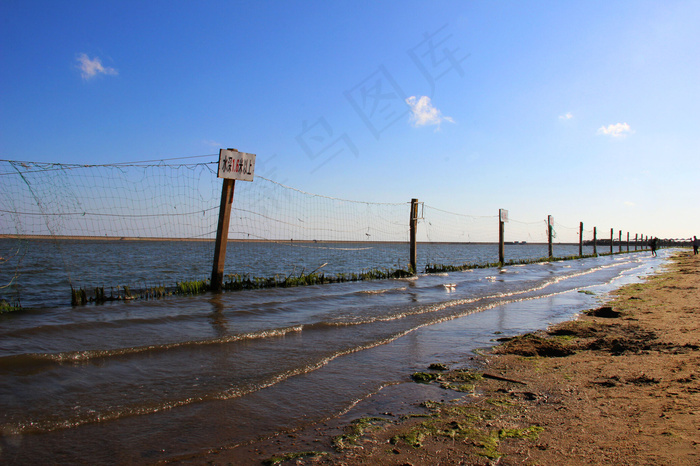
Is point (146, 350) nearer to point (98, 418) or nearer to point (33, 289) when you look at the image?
point (98, 418)

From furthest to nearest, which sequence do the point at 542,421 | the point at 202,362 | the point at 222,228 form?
the point at 222,228
the point at 202,362
the point at 542,421

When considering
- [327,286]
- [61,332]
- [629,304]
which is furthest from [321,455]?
[327,286]

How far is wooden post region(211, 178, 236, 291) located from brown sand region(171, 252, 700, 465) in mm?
6701

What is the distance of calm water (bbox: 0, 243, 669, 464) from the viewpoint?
111 inches

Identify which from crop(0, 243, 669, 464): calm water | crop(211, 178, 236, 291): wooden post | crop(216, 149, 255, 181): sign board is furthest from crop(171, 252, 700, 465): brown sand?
crop(216, 149, 255, 181): sign board

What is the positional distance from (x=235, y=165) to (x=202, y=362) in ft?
19.6

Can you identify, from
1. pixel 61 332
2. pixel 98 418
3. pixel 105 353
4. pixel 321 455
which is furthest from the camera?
pixel 61 332

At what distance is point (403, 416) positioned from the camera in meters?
3.09

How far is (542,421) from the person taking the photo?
9.63 ft

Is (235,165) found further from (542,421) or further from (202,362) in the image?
(542,421)

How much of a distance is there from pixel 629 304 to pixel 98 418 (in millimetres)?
9588

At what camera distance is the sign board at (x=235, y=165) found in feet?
30.9

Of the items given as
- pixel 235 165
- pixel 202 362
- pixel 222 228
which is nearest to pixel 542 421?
pixel 202 362

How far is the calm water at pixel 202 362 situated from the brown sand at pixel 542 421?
0.47 m
